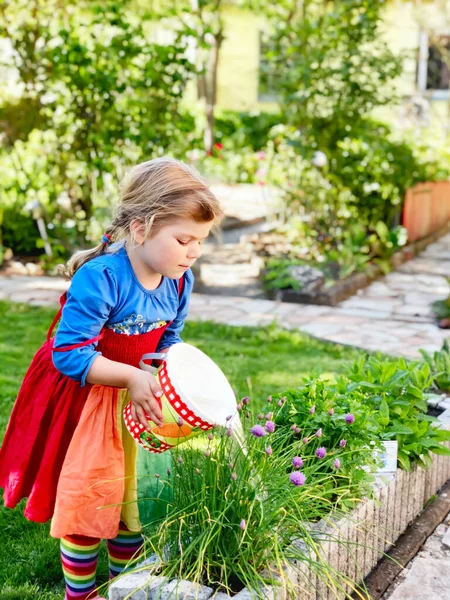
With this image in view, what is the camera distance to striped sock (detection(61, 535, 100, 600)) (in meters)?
2.34

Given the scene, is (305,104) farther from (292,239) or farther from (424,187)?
(424,187)

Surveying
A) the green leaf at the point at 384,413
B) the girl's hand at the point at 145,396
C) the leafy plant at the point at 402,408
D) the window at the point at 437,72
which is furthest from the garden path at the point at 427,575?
the window at the point at 437,72

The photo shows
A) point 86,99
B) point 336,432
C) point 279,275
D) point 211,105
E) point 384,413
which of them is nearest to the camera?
point 336,432

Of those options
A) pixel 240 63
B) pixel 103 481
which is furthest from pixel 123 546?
pixel 240 63

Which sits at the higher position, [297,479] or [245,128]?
[297,479]

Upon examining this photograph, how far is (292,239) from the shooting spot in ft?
27.8

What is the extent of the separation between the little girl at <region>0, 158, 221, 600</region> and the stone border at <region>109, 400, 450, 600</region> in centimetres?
36

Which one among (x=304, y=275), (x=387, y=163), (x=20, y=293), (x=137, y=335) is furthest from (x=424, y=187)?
(x=137, y=335)

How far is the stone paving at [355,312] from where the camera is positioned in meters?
5.82

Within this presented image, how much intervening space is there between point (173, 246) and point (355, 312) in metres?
4.65

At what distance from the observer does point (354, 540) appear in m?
2.43

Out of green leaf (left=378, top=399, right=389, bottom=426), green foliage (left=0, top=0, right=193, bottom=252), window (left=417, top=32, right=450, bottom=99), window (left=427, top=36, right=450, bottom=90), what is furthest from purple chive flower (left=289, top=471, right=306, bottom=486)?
window (left=427, top=36, right=450, bottom=90)

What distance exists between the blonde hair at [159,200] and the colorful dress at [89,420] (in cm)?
10

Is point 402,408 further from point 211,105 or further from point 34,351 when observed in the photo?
point 211,105
